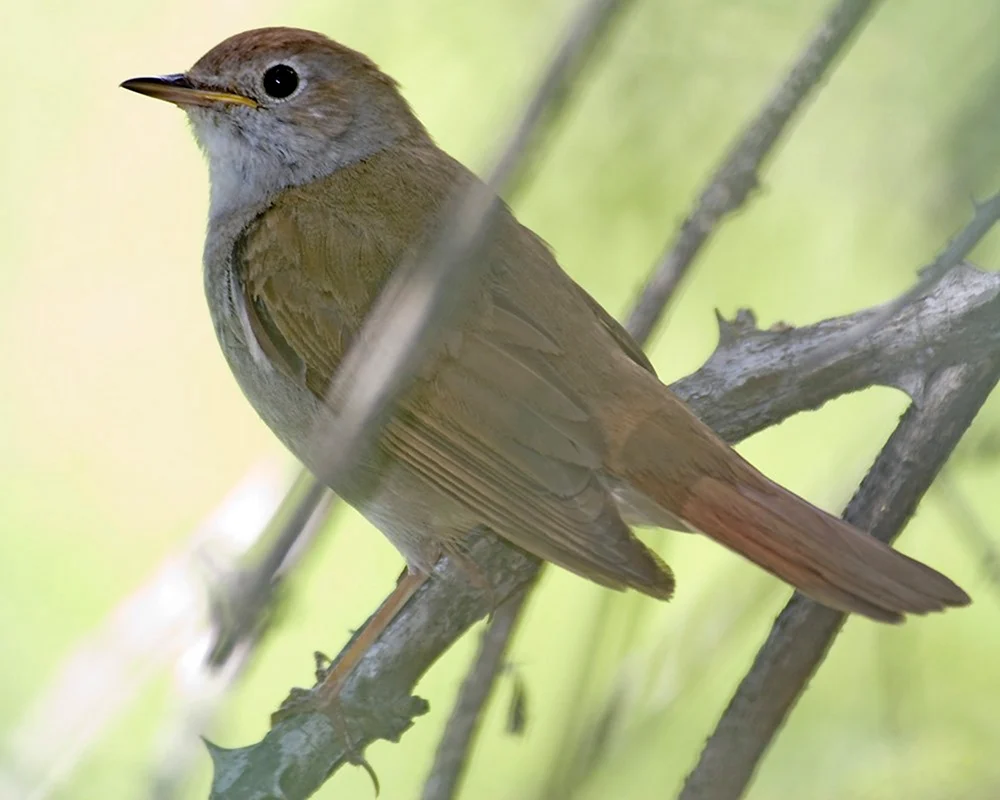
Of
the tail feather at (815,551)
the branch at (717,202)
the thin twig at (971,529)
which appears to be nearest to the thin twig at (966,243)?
the branch at (717,202)

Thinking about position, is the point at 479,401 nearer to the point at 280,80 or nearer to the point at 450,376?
the point at 450,376

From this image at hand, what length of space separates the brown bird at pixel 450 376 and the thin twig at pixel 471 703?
253 millimetres

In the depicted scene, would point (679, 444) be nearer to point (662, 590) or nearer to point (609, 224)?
point (662, 590)

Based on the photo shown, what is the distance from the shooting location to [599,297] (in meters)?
5.49

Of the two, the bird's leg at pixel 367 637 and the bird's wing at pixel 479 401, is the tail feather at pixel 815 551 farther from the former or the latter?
the bird's leg at pixel 367 637

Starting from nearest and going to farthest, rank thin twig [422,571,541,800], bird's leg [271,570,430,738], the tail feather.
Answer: the tail feather
thin twig [422,571,541,800]
bird's leg [271,570,430,738]

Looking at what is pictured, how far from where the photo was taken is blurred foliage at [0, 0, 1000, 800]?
11.9 feet

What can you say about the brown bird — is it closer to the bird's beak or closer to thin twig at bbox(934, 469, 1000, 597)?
the bird's beak

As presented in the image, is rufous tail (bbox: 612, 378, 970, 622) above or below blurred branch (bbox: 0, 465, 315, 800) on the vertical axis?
above

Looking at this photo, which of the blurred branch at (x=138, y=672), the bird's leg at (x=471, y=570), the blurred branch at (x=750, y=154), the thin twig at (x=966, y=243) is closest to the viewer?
the blurred branch at (x=138, y=672)

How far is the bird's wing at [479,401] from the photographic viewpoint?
333cm

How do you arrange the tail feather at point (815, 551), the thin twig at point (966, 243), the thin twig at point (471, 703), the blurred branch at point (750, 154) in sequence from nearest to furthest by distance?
the thin twig at point (966, 243)
the tail feather at point (815, 551)
the blurred branch at point (750, 154)
the thin twig at point (471, 703)

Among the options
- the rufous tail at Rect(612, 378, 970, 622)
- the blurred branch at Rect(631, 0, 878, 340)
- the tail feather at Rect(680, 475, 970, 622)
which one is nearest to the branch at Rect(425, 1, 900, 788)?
the blurred branch at Rect(631, 0, 878, 340)

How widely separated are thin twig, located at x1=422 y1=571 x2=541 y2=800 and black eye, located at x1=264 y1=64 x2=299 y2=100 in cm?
176
